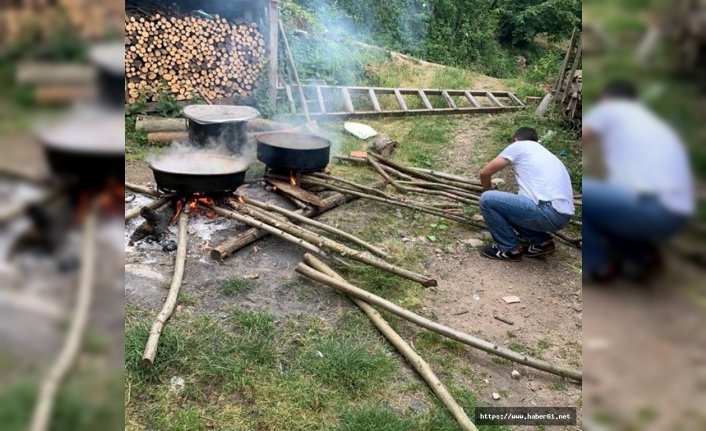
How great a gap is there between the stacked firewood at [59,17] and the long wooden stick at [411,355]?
9.66 ft

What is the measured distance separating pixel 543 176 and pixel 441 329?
2093 millimetres

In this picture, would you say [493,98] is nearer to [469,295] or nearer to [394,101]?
[394,101]

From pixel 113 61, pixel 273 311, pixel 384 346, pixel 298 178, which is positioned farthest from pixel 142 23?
pixel 113 61

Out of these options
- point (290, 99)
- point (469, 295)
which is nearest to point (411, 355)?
point (469, 295)

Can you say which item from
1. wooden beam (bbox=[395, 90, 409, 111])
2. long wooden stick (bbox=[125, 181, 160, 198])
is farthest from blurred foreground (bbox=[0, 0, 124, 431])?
wooden beam (bbox=[395, 90, 409, 111])

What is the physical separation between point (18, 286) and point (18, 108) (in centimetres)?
15

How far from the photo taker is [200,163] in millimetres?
5688

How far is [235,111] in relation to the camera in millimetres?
6664

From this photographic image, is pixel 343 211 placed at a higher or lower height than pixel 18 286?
lower

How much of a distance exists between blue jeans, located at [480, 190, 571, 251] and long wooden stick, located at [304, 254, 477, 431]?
1.89 m

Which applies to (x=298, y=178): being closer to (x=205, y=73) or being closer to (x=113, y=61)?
(x=205, y=73)

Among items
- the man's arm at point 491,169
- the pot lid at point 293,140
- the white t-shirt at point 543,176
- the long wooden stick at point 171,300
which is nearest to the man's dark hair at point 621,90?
the long wooden stick at point 171,300

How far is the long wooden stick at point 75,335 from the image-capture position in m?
0.44

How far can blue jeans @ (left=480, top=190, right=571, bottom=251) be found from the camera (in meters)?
4.93
